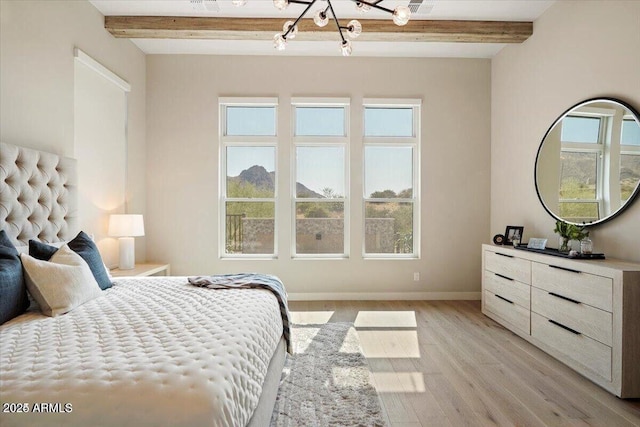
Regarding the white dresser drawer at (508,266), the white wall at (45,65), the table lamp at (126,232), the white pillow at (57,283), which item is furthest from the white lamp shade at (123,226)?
the white dresser drawer at (508,266)

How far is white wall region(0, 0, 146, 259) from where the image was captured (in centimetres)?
251

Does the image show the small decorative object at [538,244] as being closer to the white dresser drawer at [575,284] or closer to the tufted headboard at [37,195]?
the white dresser drawer at [575,284]

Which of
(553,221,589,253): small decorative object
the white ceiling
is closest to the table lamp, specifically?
the white ceiling

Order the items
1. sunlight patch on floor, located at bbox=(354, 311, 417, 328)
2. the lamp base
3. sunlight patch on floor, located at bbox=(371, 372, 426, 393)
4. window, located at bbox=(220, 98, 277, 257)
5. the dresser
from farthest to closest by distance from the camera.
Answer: window, located at bbox=(220, 98, 277, 257) < the lamp base < sunlight patch on floor, located at bbox=(354, 311, 417, 328) < sunlight patch on floor, located at bbox=(371, 372, 426, 393) < the dresser

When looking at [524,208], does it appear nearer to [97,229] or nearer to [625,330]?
[625,330]

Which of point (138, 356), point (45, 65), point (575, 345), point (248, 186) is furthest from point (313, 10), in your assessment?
point (575, 345)

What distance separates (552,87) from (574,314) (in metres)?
2.22

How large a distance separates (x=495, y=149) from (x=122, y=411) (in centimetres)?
474

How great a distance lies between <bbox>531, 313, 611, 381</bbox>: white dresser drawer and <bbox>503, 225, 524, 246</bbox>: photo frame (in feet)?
3.15

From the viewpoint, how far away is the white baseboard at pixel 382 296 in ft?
15.1

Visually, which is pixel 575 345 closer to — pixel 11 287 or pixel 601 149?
pixel 601 149

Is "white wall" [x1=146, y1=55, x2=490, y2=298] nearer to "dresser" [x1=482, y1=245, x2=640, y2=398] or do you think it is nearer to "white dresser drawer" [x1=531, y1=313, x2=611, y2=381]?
"dresser" [x1=482, y1=245, x2=640, y2=398]

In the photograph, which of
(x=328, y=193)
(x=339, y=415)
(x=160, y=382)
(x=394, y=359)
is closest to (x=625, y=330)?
(x=394, y=359)

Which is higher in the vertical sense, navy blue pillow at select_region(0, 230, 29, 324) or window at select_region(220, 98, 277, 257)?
window at select_region(220, 98, 277, 257)
